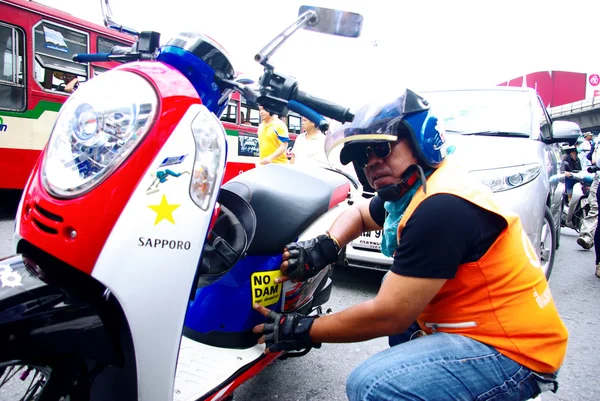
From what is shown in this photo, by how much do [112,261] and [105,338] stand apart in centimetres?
20

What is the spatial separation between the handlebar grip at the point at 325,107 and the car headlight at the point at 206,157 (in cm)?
30

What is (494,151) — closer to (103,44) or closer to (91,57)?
(91,57)

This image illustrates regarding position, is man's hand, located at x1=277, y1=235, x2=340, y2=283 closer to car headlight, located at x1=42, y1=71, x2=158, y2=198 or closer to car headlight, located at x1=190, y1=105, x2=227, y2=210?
car headlight, located at x1=190, y1=105, x2=227, y2=210

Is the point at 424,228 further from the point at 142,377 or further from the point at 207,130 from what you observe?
the point at 142,377

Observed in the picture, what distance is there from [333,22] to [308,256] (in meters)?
0.89

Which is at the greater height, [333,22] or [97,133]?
[333,22]

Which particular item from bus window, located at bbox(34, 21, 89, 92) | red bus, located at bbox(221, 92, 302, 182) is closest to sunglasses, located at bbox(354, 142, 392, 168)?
bus window, located at bbox(34, 21, 89, 92)

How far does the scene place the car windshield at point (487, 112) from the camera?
12.2 ft

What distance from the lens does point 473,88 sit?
420 centimetres

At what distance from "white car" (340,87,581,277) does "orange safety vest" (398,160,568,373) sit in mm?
1504

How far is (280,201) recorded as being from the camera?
195 cm

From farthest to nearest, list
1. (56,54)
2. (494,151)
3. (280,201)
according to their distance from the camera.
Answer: (56,54), (494,151), (280,201)


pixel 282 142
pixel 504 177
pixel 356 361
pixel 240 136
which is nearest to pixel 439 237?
pixel 356 361

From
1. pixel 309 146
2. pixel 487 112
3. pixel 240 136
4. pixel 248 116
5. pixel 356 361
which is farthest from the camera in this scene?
pixel 248 116
